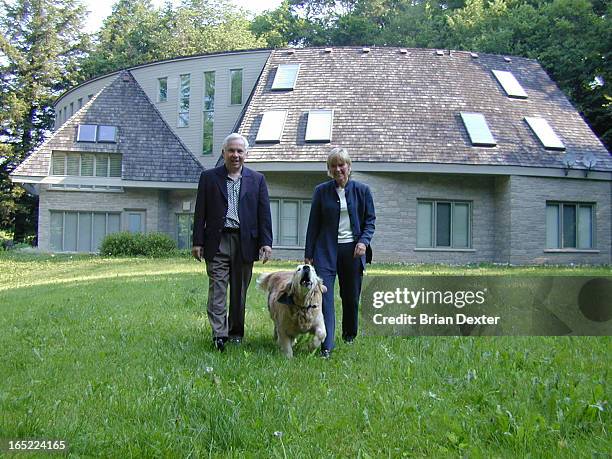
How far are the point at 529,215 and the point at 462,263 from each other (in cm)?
288

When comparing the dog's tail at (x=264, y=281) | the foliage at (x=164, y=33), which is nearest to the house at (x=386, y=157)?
the dog's tail at (x=264, y=281)

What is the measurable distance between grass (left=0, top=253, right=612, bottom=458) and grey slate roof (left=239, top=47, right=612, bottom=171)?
1542 cm

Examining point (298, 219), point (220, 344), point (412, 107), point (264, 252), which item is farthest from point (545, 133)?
point (220, 344)

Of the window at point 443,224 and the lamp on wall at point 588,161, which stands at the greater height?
the lamp on wall at point 588,161

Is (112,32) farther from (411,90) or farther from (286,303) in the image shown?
(286,303)

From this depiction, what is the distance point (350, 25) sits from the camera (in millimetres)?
54375

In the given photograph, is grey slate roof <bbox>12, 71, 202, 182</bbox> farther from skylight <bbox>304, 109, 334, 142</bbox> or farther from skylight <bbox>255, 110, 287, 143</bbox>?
skylight <bbox>304, 109, 334, 142</bbox>

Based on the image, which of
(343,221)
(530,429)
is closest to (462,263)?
(343,221)

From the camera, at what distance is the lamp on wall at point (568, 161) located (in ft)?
74.3

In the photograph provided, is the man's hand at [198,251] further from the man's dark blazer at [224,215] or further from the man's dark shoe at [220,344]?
the man's dark shoe at [220,344]

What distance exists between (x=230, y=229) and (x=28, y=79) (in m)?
45.3

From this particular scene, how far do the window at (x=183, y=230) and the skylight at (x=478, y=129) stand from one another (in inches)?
512

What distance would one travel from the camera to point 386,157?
22.1m

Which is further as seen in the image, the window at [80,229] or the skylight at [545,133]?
the window at [80,229]
